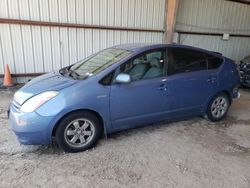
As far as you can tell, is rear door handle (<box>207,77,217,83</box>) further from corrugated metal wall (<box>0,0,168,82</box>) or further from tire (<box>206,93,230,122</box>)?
corrugated metal wall (<box>0,0,168,82</box>)

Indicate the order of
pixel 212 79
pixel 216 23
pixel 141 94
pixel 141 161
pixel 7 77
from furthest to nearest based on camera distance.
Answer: pixel 216 23 < pixel 7 77 < pixel 212 79 < pixel 141 94 < pixel 141 161

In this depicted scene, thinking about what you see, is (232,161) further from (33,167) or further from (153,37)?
(153,37)

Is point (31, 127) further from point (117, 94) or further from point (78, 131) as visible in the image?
point (117, 94)

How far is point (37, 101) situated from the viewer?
9.94 feet

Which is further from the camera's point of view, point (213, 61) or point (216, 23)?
point (216, 23)

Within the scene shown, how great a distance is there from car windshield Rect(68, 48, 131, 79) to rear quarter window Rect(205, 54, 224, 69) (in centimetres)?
155

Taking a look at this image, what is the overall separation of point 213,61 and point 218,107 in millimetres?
885

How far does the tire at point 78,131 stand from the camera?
3.11m

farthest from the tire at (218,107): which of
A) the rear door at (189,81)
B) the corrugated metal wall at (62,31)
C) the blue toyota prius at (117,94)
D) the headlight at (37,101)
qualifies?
the corrugated metal wall at (62,31)

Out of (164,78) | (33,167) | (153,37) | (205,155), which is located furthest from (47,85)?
(153,37)

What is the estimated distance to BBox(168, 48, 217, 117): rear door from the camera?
383 cm

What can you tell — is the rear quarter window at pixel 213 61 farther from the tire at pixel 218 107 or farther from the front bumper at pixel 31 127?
the front bumper at pixel 31 127

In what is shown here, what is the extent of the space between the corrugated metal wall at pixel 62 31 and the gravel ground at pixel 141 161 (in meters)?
2.90

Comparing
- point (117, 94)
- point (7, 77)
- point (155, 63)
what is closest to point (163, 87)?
point (155, 63)
